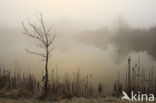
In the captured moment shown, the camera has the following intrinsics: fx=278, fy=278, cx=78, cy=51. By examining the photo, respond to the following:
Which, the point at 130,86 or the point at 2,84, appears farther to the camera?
the point at 2,84

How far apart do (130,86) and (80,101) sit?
8.76ft

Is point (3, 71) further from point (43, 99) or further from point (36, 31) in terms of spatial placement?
point (43, 99)

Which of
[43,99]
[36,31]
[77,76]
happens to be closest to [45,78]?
[43,99]

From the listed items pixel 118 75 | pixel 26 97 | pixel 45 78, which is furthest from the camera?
pixel 118 75

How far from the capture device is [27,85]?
9156 mm

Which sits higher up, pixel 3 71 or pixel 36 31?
pixel 36 31

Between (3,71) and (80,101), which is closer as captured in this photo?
(80,101)

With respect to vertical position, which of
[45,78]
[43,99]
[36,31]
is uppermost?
[36,31]

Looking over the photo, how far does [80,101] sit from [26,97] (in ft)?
4.50

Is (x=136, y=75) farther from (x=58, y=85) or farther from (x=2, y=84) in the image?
(x=2, y=84)

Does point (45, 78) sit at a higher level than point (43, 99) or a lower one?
higher

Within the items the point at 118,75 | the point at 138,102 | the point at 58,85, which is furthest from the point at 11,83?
the point at 138,102

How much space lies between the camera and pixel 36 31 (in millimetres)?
7258

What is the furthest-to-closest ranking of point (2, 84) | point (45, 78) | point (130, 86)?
point (2, 84) < point (130, 86) < point (45, 78)
